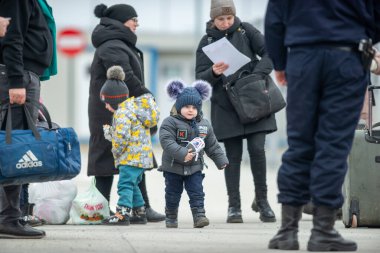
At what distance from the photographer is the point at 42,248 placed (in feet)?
23.6

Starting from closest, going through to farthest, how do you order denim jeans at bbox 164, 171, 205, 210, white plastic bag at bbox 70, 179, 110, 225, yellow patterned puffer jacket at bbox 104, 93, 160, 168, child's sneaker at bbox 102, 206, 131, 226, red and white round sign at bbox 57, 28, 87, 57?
1. denim jeans at bbox 164, 171, 205, 210
2. yellow patterned puffer jacket at bbox 104, 93, 160, 168
3. child's sneaker at bbox 102, 206, 131, 226
4. white plastic bag at bbox 70, 179, 110, 225
5. red and white round sign at bbox 57, 28, 87, 57

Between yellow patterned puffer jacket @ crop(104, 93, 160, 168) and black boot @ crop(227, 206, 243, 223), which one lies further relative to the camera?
black boot @ crop(227, 206, 243, 223)

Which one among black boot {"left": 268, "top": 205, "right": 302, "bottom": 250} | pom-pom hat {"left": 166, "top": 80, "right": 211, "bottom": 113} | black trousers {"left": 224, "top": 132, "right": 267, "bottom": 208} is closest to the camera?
black boot {"left": 268, "top": 205, "right": 302, "bottom": 250}

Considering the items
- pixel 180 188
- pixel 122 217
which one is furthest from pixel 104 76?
pixel 180 188

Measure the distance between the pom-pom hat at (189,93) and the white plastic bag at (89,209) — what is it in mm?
1091

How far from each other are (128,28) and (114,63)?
1.30ft

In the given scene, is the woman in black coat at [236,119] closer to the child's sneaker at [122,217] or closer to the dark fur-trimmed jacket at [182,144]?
the dark fur-trimmed jacket at [182,144]

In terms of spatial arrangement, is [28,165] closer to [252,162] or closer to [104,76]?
[104,76]

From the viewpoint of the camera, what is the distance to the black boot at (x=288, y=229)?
701cm

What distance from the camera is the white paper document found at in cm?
1010

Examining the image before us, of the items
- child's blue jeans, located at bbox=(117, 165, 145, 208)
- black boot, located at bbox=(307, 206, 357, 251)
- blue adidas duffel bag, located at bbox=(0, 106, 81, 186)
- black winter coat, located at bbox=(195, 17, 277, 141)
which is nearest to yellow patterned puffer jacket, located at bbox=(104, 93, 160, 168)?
child's blue jeans, located at bbox=(117, 165, 145, 208)

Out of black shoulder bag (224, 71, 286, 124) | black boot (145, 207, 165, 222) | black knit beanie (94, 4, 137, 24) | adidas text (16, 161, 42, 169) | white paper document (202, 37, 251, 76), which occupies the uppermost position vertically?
black knit beanie (94, 4, 137, 24)

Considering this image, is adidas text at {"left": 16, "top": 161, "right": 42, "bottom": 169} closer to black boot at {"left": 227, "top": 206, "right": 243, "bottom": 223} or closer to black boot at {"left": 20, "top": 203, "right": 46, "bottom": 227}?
black boot at {"left": 20, "top": 203, "right": 46, "bottom": 227}

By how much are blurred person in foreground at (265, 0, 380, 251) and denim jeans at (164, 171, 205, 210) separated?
249cm
